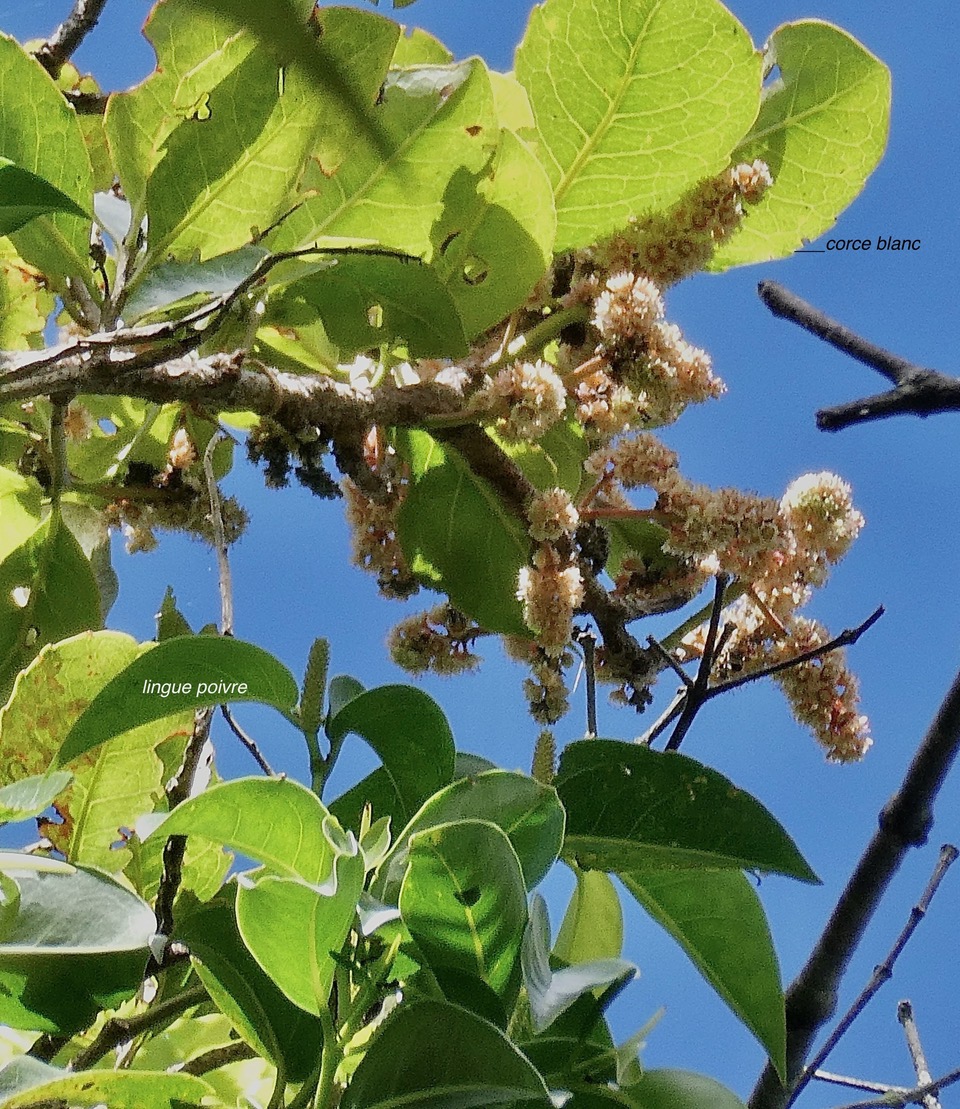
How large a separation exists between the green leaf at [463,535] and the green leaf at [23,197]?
40 centimetres

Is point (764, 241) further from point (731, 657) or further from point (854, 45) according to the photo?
point (731, 657)

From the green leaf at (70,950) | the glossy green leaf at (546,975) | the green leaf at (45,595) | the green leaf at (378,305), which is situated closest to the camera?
the glossy green leaf at (546,975)

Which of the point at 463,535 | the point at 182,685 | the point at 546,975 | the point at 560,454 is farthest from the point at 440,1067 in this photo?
the point at 560,454

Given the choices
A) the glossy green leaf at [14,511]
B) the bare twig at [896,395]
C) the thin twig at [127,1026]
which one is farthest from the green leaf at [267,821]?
the glossy green leaf at [14,511]

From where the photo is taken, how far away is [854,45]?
96cm

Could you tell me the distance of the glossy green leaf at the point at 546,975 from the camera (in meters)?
0.45

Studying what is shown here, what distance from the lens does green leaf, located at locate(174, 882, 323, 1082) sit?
0.57m

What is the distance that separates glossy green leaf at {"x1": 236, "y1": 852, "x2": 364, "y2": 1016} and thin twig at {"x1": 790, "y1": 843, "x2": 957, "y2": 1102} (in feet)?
1.86

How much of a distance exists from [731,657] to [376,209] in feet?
1.57

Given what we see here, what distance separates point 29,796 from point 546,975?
0.89 ft

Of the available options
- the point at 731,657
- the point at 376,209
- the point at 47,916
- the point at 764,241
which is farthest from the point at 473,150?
the point at 47,916

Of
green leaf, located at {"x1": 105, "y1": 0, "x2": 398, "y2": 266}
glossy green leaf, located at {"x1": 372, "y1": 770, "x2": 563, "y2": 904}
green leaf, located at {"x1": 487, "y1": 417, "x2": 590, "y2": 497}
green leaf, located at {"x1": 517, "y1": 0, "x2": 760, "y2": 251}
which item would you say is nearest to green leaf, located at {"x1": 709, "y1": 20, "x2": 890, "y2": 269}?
green leaf, located at {"x1": 517, "y1": 0, "x2": 760, "y2": 251}

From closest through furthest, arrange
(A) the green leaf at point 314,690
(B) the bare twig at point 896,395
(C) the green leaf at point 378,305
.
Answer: (A) the green leaf at point 314,690
(B) the bare twig at point 896,395
(C) the green leaf at point 378,305

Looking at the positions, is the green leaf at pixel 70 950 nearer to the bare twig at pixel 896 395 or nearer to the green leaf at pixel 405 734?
the green leaf at pixel 405 734
